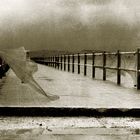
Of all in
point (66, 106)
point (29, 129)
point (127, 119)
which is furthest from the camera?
point (66, 106)

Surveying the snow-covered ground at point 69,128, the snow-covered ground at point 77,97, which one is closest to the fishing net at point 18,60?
the snow-covered ground at point 77,97

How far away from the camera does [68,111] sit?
6297 mm

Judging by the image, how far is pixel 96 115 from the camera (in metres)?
6.25

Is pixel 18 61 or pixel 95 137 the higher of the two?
pixel 18 61

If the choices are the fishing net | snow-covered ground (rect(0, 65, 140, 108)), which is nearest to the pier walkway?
snow-covered ground (rect(0, 65, 140, 108))

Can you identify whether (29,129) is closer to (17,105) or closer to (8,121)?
(8,121)

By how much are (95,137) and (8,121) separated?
5.47 ft

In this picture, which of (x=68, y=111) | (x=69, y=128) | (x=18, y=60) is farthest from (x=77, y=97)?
(x=69, y=128)

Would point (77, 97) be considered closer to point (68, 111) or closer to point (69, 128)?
point (68, 111)

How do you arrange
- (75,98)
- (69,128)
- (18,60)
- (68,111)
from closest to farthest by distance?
(69,128), (68,111), (18,60), (75,98)

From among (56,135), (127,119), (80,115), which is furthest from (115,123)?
(56,135)

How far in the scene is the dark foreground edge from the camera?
625 centimetres

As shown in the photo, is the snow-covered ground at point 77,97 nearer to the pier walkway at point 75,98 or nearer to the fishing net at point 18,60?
the pier walkway at point 75,98

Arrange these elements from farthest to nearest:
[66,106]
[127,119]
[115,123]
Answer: [66,106]
[127,119]
[115,123]
